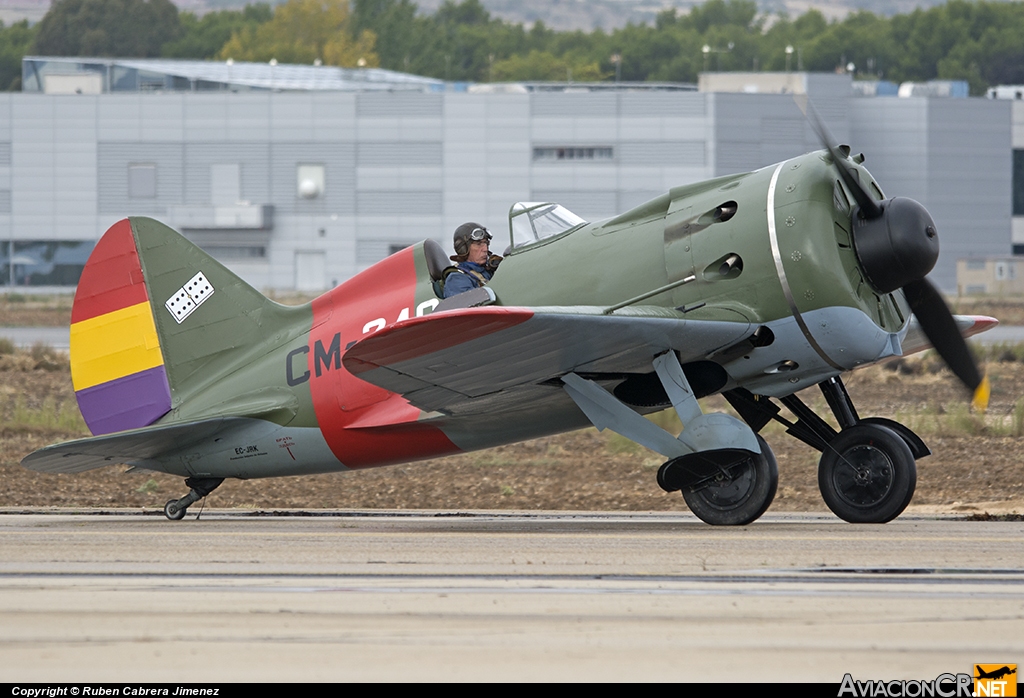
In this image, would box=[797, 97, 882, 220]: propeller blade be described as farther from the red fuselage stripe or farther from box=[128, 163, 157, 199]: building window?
box=[128, 163, 157, 199]: building window

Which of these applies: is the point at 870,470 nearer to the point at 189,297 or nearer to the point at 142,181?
the point at 189,297

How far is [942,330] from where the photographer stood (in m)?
9.98

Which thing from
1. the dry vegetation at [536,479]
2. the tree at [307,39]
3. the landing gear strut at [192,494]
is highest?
the tree at [307,39]

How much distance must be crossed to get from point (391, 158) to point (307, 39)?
8953 centimetres

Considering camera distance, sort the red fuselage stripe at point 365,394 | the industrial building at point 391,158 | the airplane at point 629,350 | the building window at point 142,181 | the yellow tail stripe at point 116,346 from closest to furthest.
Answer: the airplane at point 629,350 → the red fuselage stripe at point 365,394 → the yellow tail stripe at point 116,346 → the industrial building at point 391,158 → the building window at point 142,181

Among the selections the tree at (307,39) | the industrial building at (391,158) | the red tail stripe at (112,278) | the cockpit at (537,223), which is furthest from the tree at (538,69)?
the cockpit at (537,223)

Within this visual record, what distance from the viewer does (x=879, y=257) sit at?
29.5 feet

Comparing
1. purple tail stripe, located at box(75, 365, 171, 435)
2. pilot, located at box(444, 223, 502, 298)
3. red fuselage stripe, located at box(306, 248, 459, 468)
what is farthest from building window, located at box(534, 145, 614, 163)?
pilot, located at box(444, 223, 502, 298)

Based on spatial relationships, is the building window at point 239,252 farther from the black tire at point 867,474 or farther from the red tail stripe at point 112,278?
the black tire at point 867,474

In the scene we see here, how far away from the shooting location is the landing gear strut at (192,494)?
1082 cm

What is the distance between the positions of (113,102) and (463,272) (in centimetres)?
7271

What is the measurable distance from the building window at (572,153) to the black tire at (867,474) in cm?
6545

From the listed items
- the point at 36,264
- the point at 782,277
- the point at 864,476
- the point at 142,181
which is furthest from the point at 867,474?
the point at 36,264

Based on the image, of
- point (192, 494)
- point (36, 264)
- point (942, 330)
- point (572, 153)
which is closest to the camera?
point (942, 330)
